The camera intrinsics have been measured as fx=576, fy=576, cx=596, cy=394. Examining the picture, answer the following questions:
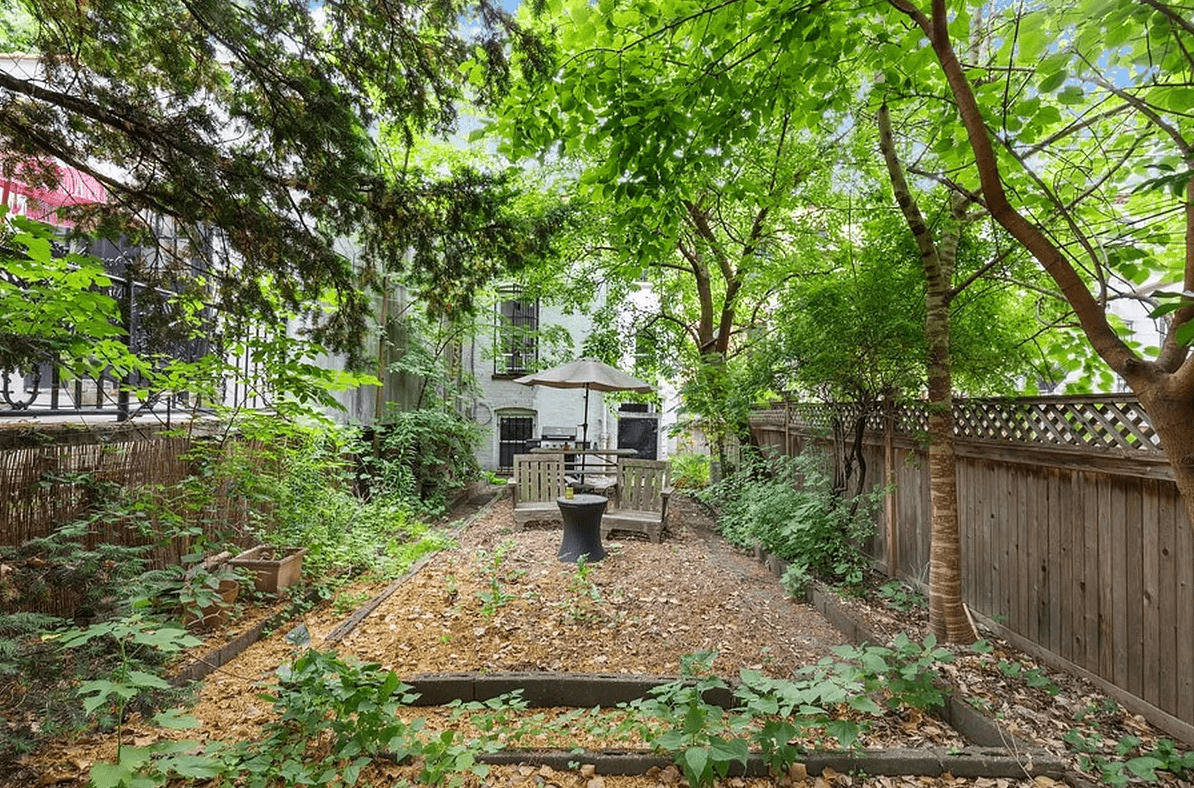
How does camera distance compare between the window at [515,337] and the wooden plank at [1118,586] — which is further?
the window at [515,337]

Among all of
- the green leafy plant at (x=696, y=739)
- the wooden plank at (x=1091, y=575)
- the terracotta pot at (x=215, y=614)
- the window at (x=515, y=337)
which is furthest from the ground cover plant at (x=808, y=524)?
the window at (x=515, y=337)

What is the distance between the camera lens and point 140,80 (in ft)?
10.2

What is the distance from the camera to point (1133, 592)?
3.26 meters

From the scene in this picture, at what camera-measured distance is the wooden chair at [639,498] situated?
7.54m

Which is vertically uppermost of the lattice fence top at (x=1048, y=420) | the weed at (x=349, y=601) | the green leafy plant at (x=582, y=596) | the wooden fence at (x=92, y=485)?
the lattice fence top at (x=1048, y=420)

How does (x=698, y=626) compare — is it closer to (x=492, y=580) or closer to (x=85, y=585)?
(x=492, y=580)

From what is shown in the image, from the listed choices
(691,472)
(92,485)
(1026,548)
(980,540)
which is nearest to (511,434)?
(691,472)

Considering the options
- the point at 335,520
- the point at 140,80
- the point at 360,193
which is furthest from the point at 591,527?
the point at 140,80

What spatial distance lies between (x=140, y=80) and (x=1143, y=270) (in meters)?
5.51

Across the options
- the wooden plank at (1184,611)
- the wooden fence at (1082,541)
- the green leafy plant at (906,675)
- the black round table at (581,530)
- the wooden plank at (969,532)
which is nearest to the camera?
the green leafy plant at (906,675)

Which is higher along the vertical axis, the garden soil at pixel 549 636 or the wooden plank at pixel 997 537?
the wooden plank at pixel 997 537

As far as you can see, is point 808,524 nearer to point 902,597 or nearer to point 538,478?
point 902,597

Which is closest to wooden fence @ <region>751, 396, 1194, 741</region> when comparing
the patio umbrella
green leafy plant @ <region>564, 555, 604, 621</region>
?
green leafy plant @ <region>564, 555, 604, 621</region>

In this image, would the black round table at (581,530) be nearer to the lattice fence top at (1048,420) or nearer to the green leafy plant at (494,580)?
the green leafy plant at (494,580)
